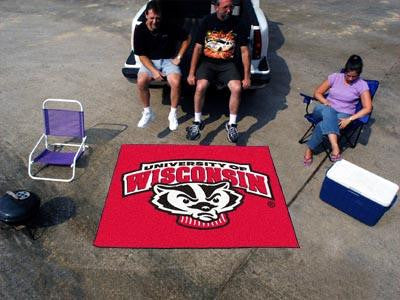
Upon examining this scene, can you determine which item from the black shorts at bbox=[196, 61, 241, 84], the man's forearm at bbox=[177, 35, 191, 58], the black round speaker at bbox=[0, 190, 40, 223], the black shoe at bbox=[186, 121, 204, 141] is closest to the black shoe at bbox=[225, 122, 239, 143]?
the black shoe at bbox=[186, 121, 204, 141]

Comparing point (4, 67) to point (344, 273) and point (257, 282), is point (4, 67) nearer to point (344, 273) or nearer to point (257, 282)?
point (257, 282)

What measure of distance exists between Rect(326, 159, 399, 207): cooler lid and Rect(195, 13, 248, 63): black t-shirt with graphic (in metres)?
2.17

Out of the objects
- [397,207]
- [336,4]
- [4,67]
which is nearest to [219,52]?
[397,207]

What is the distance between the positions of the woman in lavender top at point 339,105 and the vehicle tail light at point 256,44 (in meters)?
1.11

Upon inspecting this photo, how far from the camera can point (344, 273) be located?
3.37m

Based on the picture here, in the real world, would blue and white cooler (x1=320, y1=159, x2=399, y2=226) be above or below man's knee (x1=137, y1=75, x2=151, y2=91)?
below

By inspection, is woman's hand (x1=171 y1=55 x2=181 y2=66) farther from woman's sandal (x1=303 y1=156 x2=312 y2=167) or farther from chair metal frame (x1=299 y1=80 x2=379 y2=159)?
woman's sandal (x1=303 y1=156 x2=312 y2=167)

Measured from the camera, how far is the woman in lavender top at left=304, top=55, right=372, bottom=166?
4.55 m

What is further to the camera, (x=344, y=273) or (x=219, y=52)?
(x=219, y=52)

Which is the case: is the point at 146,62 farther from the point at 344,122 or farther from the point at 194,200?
the point at 344,122

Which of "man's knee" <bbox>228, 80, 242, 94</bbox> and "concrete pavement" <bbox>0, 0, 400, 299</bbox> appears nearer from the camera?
"concrete pavement" <bbox>0, 0, 400, 299</bbox>

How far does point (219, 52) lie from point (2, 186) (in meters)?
3.33

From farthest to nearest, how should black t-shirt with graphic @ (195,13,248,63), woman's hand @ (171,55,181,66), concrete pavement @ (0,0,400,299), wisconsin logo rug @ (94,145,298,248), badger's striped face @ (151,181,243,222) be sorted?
woman's hand @ (171,55,181,66) → black t-shirt with graphic @ (195,13,248,63) → badger's striped face @ (151,181,243,222) → wisconsin logo rug @ (94,145,298,248) → concrete pavement @ (0,0,400,299)

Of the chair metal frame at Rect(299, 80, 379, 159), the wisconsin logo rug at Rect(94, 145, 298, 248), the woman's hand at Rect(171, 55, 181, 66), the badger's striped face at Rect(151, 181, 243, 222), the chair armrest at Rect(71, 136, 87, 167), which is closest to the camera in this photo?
the wisconsin logo rug at Rect(94, 145, 298, 248)
